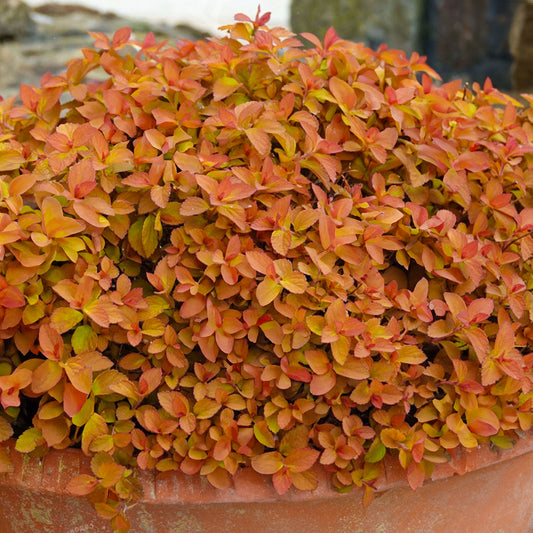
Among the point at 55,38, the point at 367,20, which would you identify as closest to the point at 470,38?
the point at 367,20

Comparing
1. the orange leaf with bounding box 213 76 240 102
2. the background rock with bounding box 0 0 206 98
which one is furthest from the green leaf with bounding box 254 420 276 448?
the background rock with bounding box 0 0 206 98

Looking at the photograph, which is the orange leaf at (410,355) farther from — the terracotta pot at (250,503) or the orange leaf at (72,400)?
the orange leaf at (72,400)

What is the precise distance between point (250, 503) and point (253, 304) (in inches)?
13.9

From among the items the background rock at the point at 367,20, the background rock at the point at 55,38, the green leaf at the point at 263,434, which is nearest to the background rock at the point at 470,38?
the background rock at the point at 367,20

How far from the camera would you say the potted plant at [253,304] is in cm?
120

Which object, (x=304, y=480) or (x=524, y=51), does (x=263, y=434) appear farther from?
(x=524, y=51)

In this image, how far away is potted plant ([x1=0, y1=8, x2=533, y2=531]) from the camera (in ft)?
3.93

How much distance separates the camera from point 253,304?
1248 millimetres

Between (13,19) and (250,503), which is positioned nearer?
(250,503)

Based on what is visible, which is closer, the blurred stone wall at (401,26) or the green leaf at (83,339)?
the green leaf at (83,339)

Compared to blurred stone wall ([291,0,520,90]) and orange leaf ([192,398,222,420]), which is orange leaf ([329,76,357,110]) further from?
blurred stone wall ([291,0,520,90])

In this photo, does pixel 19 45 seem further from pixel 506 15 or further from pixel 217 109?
pixel 217 109

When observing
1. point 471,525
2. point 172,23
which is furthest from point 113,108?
point 172,23

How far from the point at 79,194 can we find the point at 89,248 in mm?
98
